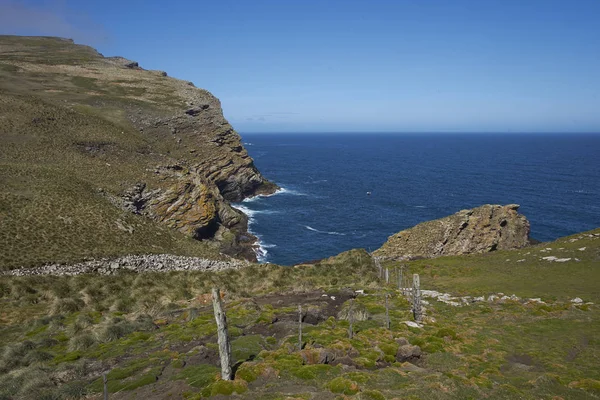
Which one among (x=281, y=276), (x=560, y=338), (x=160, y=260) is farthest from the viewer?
(x=160, y=260)

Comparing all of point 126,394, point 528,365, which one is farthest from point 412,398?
point 126,394

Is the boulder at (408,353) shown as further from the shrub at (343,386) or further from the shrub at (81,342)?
the shrub at (81,342)

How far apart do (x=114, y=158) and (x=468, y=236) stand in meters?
69.0

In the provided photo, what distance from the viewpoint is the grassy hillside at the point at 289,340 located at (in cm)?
1838

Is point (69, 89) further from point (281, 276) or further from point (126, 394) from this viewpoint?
point (126, 394)

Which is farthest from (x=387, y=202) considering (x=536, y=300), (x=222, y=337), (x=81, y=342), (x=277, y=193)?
(x=222, y=337)

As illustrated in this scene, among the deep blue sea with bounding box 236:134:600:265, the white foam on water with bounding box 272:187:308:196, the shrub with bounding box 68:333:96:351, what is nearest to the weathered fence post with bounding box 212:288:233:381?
the shrub with bounding box 68:333:96:351

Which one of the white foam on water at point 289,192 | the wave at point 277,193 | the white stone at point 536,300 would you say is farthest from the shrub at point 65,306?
the white foam on water at point 289,192

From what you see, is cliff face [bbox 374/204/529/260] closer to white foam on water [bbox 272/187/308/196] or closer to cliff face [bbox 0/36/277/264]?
cliff face [bbox 0/36/277/264]

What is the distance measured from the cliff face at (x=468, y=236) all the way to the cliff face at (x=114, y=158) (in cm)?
3059

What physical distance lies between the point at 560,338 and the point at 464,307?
9.32 metres

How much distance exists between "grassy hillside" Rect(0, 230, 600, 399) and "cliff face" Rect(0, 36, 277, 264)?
1499 cm

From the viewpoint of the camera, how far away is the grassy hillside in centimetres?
1838

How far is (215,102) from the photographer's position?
5315 inches
